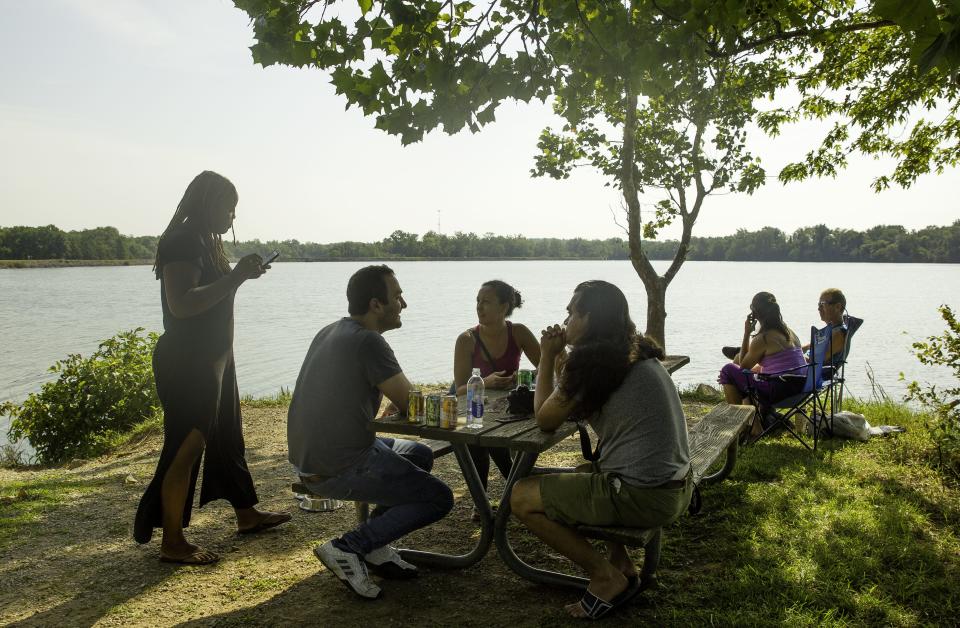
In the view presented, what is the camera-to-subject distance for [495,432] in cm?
314

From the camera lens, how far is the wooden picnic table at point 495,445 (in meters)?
3.04

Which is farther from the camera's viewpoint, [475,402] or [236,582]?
[236,582]

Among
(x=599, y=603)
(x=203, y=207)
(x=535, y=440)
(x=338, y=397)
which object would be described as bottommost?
(x=599, y=603)

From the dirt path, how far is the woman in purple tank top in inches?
103

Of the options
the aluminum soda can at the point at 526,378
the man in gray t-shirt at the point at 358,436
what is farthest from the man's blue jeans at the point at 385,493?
the aluminum soda can at the point at 526,378

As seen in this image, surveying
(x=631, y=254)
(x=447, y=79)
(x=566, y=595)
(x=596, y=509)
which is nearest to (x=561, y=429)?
(x=596, y=509)

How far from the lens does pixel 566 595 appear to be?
325 cm

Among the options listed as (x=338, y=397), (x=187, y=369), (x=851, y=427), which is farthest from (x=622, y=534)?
(x=851, y=427)

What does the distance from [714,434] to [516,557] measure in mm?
1699

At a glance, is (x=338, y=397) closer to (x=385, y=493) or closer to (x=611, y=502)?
(x=385, y=493)

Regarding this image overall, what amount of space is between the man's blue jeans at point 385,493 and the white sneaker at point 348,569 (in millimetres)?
35

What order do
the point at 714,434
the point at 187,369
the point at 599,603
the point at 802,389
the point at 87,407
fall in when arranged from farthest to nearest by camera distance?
1. the point at 87,407
2. the point at 802,389
3. the point at 714,434
4. the point at 187,369
5. the point at 599,603

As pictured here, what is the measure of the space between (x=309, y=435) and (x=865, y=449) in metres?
4.68

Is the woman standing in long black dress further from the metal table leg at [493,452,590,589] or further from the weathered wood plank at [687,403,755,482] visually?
the weathered wood plank at [687,403,755,482]
